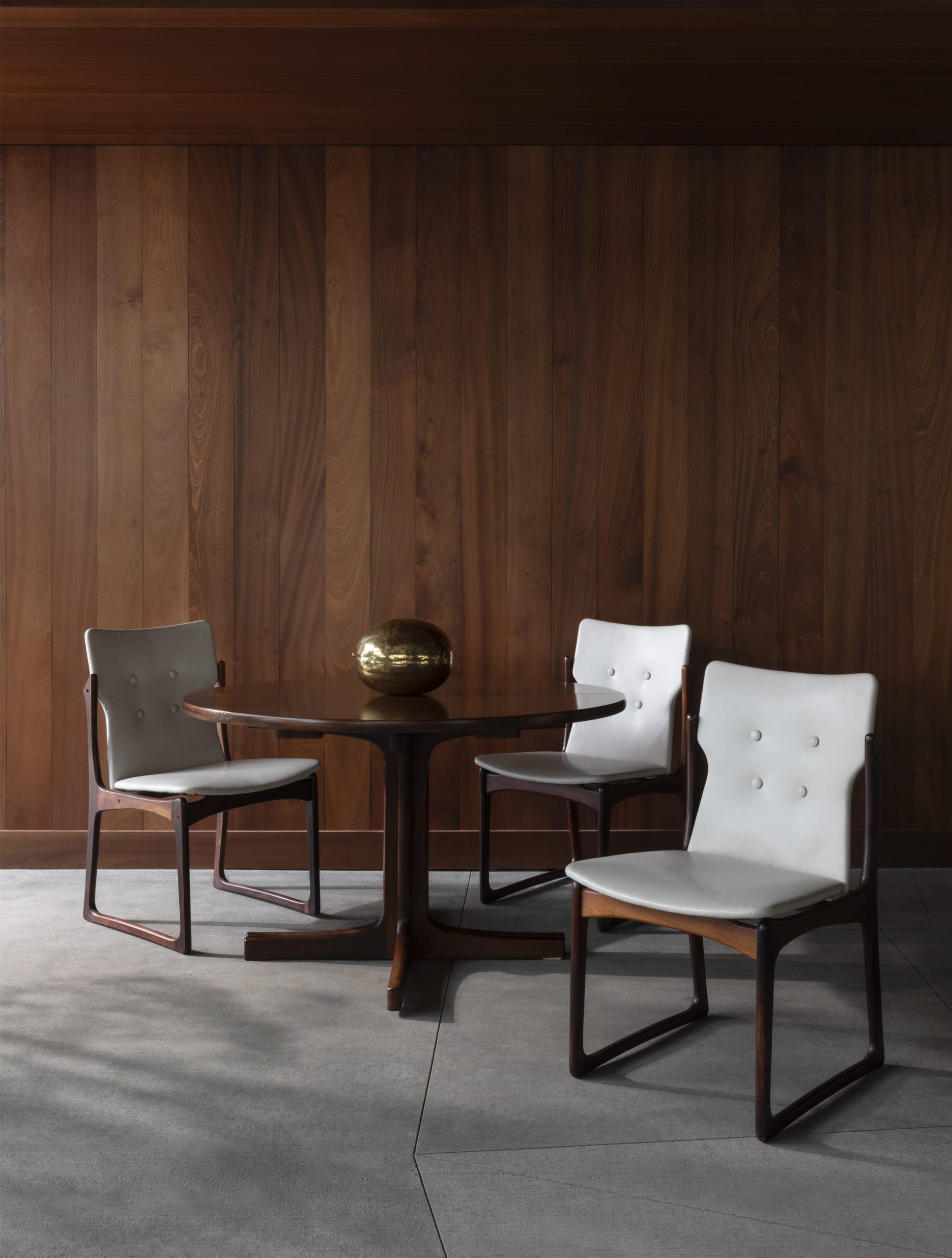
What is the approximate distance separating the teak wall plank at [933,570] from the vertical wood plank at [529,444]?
1.40m

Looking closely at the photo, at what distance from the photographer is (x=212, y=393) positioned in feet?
13.9

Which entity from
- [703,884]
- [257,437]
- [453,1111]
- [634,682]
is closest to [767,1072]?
[703,884]

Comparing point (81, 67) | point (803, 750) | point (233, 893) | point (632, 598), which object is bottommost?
point (233, 893)

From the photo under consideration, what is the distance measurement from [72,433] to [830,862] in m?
3.23

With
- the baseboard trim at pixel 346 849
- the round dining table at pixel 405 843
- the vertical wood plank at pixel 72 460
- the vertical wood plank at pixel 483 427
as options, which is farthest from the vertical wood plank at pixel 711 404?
the vertical wood plank at pixel 72 460

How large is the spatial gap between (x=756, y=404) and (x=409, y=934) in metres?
2.41

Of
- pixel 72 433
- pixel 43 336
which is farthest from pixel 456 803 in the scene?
pixel 43 336

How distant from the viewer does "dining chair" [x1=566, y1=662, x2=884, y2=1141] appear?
220 centimetres

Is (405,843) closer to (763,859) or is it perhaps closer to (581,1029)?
(581,1029)

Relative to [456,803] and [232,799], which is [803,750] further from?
[456,803]

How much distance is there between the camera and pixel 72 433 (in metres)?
4.26

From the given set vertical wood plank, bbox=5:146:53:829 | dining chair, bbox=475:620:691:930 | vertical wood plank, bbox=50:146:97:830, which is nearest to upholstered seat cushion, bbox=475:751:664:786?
dining chair, bbox=475:620:691:930

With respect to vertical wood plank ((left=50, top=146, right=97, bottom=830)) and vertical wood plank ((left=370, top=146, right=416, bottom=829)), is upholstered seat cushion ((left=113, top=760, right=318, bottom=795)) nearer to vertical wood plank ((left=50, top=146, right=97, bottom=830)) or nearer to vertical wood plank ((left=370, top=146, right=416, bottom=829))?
vertical wood plank ((left=370, top=146, right=416, bottom=829))

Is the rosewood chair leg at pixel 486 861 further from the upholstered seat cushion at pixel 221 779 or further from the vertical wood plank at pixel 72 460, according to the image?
the vertical wood plank at pixel 72 460
